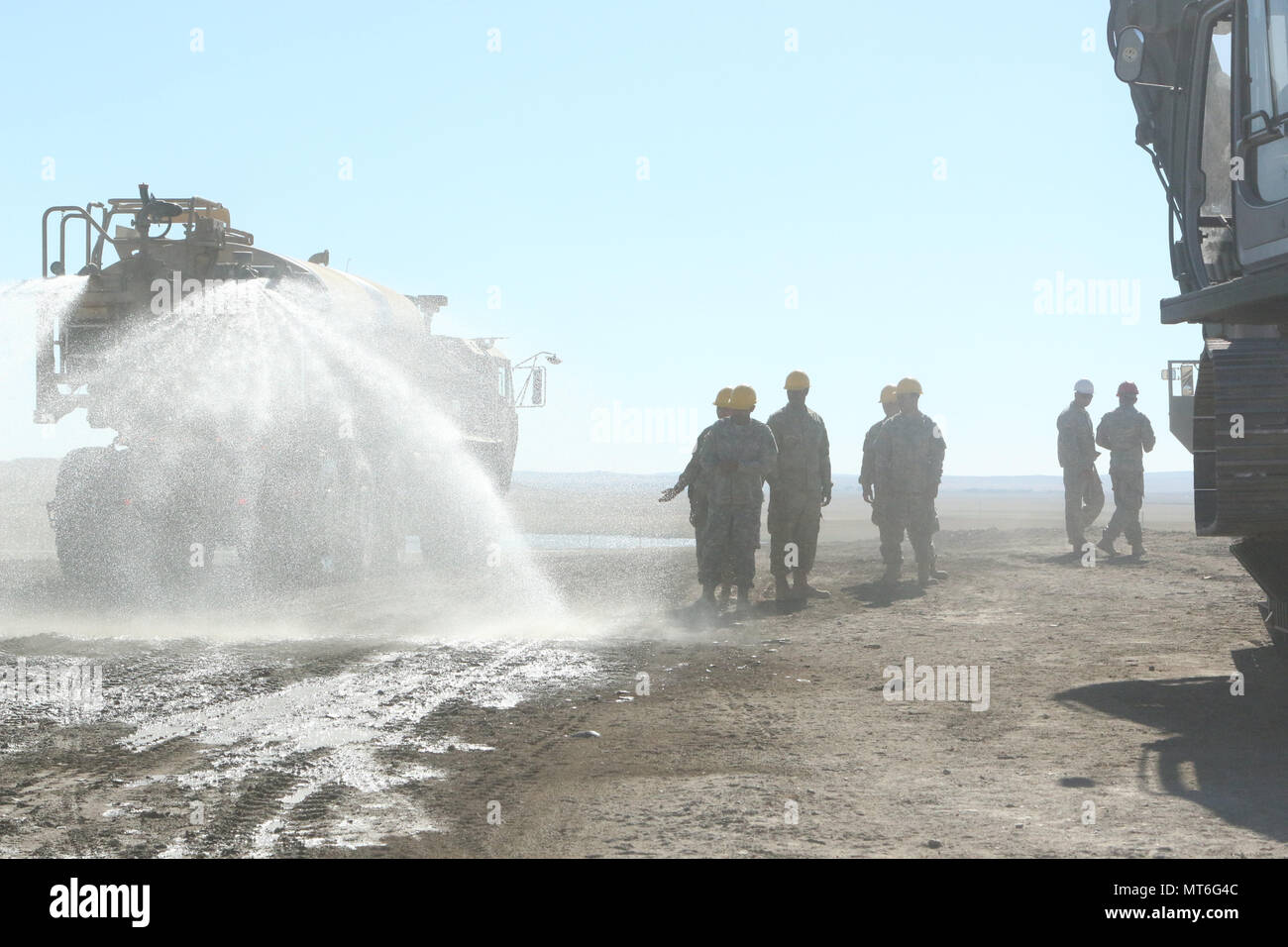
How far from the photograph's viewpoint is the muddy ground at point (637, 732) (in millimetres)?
4957

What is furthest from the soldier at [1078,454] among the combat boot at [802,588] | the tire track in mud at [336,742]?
the tire track in mud at [336,742]

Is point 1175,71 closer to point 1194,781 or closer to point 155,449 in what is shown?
point 1194,781

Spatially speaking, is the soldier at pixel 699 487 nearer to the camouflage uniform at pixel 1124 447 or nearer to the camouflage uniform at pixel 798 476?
the camouflage uniform at pixel 798 476

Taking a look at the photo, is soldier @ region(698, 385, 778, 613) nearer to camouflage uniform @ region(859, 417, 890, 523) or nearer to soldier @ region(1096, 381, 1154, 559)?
camouflage uniform @ region(859, 417, 890, 523)

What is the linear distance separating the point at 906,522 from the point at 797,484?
1854 mm

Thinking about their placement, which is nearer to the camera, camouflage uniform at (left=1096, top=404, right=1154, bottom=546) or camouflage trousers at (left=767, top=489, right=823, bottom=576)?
camouflage trousers at (left=767, top=489, right=823, bottom=576)

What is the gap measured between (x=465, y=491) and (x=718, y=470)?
7288 millimetres

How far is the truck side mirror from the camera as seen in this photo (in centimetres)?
866

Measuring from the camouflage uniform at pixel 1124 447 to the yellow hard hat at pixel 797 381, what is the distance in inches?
231

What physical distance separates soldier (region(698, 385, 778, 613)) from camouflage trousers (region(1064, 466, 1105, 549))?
22.2 ft

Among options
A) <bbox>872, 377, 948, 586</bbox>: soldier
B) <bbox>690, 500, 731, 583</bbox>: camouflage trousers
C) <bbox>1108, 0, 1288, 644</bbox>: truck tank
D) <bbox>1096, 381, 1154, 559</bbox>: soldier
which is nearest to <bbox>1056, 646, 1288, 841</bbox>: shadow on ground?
<bbox>1108, 0, 1288, 644</bbox>: truck tank
